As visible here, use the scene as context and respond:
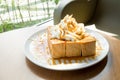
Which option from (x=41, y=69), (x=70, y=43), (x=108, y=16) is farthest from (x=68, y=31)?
(x=108, y=16)

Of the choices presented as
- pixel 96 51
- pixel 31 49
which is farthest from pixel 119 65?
pixel 31 49

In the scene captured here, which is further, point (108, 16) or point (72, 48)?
point (108, 16)

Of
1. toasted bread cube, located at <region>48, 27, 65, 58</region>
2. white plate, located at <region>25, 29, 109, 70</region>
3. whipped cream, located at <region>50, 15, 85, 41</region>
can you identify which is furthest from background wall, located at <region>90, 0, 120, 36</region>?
toasted bread cube, located at <region>48, 27, 65, 58</region>

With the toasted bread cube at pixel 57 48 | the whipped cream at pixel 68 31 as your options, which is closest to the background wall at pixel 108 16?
the whipped cream at pixel 68 31

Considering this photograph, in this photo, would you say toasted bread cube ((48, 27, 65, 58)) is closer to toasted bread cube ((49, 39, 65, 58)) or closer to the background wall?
toasted bread cube ((49, 39, 65, 58))

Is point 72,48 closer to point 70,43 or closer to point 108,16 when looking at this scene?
→ point 70,43

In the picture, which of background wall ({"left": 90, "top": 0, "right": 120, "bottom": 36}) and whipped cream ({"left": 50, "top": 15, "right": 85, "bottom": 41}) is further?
background wall ({"left": 90, "top": 0, "right": 120, "bottom": 36})

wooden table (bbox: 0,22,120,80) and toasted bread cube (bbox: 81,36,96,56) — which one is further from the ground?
toasted bread cube (bbox: 81,36,96,56)
